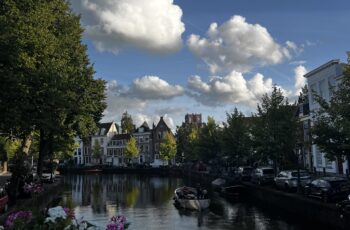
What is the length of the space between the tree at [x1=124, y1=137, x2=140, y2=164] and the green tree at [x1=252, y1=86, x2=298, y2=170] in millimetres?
88595

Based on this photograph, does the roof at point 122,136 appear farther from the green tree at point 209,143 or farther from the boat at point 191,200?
the boat at point 191,200

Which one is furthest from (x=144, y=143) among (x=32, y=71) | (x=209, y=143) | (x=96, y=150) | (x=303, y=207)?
(x=32, y=71)

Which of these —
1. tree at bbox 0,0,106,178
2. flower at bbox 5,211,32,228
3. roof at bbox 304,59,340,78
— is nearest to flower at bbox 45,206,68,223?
flower at bbox 5,211,32,228

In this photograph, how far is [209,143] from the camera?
8619 centimetres

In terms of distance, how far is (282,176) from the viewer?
1633 inches

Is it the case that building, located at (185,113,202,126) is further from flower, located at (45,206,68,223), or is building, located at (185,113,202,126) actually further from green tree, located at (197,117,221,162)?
flower, located at (45,206,68,223)

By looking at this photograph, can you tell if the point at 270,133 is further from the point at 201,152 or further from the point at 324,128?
the point at 201,152

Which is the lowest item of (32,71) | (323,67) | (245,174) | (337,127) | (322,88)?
(245,174)

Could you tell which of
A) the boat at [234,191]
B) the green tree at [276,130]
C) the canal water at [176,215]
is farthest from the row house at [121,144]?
the green tree at [276,130]

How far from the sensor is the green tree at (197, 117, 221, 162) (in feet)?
282

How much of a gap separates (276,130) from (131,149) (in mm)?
92018

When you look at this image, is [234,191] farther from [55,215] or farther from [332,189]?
[55,215]

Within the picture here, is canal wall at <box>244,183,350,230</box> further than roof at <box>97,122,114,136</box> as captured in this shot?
No

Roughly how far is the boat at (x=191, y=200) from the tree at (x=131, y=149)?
8865 cm
